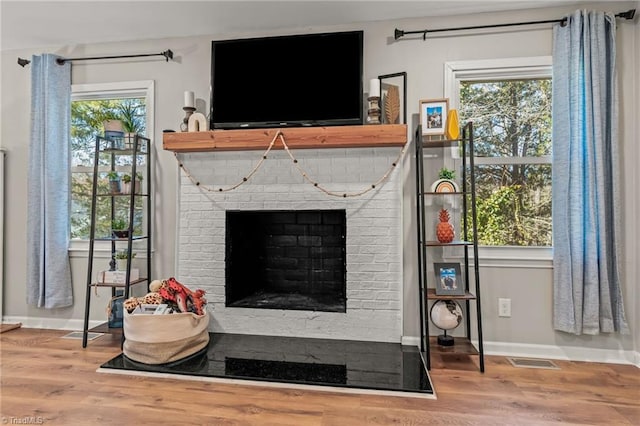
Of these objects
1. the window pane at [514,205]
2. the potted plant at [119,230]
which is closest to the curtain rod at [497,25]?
the window pane at [514,205]

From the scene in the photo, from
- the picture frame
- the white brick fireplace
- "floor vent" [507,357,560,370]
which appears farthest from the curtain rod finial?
"floor vent" [507,357,560,370]

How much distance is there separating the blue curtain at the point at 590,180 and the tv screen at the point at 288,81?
1.36 meters

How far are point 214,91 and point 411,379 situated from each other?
2318mm

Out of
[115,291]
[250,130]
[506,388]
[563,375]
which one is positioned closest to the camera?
[506,388]

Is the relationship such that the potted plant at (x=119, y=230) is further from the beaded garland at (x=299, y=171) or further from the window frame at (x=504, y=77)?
the window frame at (x=504, y=77)

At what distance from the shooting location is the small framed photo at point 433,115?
2564 millimetres

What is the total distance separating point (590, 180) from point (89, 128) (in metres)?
3.81

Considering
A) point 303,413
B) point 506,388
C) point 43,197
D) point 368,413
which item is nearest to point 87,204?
point 43,197

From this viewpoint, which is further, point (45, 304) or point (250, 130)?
point (45, 304)

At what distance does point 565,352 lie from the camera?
2596mm

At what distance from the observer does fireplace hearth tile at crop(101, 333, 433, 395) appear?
6.96ft

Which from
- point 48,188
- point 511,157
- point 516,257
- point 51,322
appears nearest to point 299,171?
point 511,157

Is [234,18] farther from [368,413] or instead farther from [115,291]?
[368,413]

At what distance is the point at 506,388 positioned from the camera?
2127 millimetres
